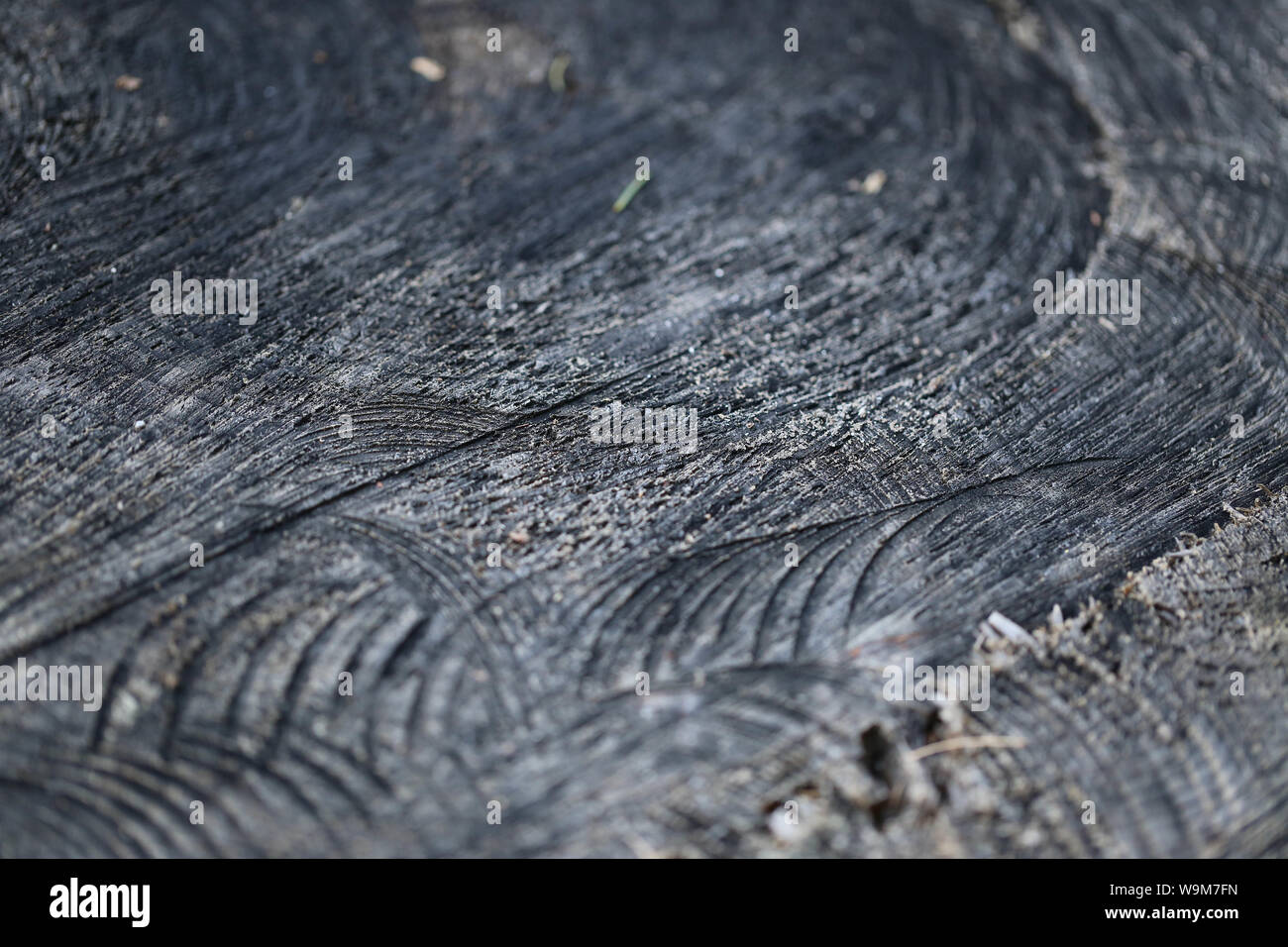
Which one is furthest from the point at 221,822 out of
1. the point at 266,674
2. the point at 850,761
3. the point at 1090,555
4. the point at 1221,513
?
the point at 1221,513

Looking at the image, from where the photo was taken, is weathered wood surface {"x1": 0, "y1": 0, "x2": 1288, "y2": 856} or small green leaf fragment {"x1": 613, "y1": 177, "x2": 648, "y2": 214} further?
small green leaf fragment {"x1": 613, "y1": 177, "x2": 648, "y2": 214}

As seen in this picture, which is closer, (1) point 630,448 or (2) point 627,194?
(1) point 630,448

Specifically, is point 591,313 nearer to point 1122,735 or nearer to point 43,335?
point 43,335

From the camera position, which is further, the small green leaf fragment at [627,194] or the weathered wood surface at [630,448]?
the small green leaf fragment at [627,194]

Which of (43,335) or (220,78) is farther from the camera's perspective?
(220,78)

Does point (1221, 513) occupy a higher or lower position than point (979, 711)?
higher

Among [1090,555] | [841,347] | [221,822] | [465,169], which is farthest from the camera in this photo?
[465,169]

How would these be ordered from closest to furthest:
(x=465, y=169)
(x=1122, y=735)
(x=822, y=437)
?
(x=1122, y=735) → (x=822, y=437) → (x=465, y=169)

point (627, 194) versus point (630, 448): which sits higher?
point (627, 194)
